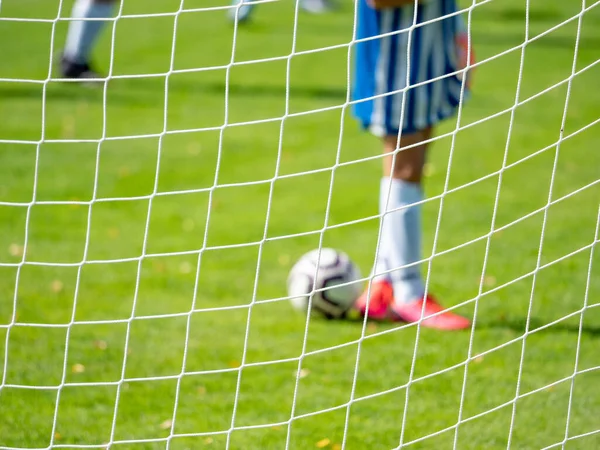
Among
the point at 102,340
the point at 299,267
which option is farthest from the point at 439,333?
the point at 102,340

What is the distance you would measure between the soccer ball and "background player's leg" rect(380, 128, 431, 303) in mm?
169

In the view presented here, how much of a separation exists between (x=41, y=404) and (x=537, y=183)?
3.07 m

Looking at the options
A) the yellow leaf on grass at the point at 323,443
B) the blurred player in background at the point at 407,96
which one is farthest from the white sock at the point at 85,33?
the yellow leaf on grass at the point at 323,443

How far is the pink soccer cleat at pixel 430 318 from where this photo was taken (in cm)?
335

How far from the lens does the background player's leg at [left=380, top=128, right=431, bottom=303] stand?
131 inches

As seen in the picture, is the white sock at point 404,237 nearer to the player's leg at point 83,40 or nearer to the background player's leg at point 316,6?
the player's leg at point 83,40

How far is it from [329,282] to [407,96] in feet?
2.43

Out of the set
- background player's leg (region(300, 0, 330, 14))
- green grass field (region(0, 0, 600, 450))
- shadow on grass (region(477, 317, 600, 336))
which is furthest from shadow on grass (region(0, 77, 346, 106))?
shadow on grass (region(477, 317, 600, 336))

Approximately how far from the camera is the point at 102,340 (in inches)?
132

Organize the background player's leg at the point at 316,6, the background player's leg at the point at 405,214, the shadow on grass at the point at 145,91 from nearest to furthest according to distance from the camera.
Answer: the background player's leg at the point at 405,214 < the shadow on grass at the point at 145,91 < the background player's leg at the point at 316,6

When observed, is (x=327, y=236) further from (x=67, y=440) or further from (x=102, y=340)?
(x=67, y=440)

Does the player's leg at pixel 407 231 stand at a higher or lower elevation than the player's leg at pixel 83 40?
→ higher

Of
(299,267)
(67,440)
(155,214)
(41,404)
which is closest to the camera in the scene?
(67,440)

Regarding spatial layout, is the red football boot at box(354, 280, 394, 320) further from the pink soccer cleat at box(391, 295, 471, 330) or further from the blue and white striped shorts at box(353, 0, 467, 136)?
the blue and white striped shorts at box(353, 0, 467, 136)
